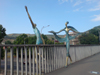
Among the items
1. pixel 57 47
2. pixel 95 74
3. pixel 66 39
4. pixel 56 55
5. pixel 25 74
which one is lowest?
pixel 95 74

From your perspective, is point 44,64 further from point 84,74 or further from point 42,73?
point 84,74

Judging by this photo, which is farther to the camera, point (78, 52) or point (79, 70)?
point (78, 52)

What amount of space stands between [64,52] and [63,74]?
119 inches

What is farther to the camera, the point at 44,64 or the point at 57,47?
the point at 57,47

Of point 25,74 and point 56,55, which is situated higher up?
point 56,55

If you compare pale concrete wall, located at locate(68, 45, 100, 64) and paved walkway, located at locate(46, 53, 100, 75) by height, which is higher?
pale concrete wall, located at locate(68, 45, 100, 64)

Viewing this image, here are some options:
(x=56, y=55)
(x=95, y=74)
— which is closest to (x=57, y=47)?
(x=56, y=55)

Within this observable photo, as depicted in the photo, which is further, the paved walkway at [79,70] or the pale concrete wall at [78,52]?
the pale concrete wall at [78,52]

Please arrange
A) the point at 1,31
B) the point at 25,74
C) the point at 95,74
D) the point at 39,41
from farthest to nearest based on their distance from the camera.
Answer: the point at 1,31, the point at 39,41, the point at 95,74, the point at 25,74

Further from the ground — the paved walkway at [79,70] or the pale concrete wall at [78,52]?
the pale concrete wall at [78,52]

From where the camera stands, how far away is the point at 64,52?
9.53m

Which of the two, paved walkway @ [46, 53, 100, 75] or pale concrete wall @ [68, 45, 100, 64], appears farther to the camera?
pale concrete wall @ [68, 45, 100, 64]

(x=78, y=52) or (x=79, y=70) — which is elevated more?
(x=78, y=52)

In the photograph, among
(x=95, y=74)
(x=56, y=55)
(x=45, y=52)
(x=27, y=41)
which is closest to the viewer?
(x=95, y=74)
